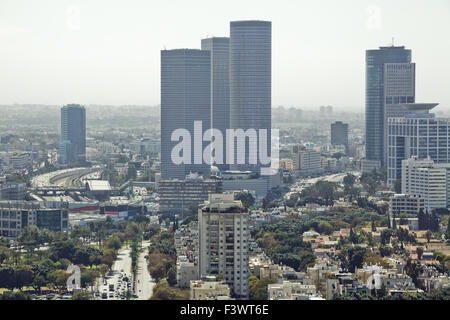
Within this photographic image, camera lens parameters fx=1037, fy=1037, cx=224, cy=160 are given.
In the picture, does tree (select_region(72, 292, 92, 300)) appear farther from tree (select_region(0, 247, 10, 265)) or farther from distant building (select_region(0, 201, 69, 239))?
distant building (select_region(0, 201, 69, 239))

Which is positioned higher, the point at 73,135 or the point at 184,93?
the point at 184,93

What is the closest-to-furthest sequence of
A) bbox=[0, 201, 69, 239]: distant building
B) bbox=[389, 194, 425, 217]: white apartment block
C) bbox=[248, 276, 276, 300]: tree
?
bbox=[248, 276, 276, 300]: tree
bbox=[0, 201, 69, 239]: distant building
bbox=[389, 194, 425, 217]: white apartment block

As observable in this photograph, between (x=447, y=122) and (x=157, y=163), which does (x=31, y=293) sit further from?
(x=157, y=163)

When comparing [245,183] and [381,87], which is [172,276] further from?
[381,87]

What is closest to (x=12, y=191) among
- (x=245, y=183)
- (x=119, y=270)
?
(x=245, y=183)
